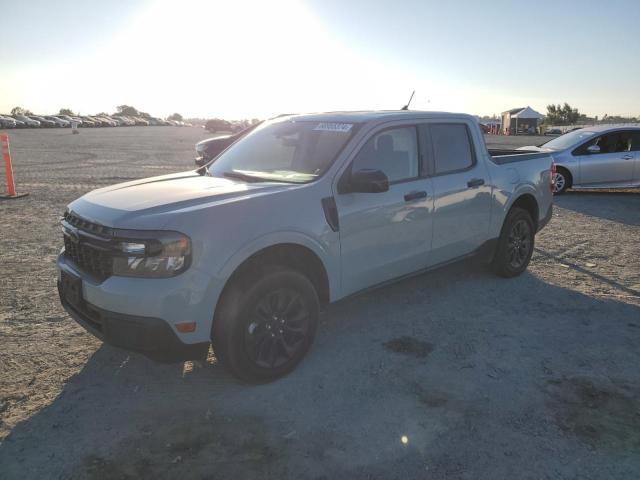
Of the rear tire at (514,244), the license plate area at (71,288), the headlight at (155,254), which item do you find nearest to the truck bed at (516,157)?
the rear tire at (514,244)

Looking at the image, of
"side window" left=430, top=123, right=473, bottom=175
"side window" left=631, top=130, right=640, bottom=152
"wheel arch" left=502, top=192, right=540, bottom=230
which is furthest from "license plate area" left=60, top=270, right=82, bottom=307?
"side window" left=631, top=130, right=640, bottom=152

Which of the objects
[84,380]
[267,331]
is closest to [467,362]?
[267,331]

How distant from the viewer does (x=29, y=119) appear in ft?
219

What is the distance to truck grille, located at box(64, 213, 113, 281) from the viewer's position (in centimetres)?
312

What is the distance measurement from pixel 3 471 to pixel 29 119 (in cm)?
7635

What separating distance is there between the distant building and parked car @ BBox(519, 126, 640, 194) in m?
58.4

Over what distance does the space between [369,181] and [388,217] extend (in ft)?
1.72

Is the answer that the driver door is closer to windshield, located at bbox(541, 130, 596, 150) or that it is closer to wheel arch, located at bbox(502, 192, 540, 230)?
wheel arch, located at bbox(502, 192, 540, 230)

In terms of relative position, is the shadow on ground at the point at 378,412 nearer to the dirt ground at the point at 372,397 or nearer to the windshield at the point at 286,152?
the dirt ground at the point at 372,397

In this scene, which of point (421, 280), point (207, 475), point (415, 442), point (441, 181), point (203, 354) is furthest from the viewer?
point (421, 280)

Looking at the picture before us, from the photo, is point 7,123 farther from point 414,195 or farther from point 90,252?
point 414,195

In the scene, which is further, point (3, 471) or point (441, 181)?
point (441, 181)

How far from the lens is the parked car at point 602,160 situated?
441 inches

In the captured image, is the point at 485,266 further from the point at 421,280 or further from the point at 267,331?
the point at 267,331
